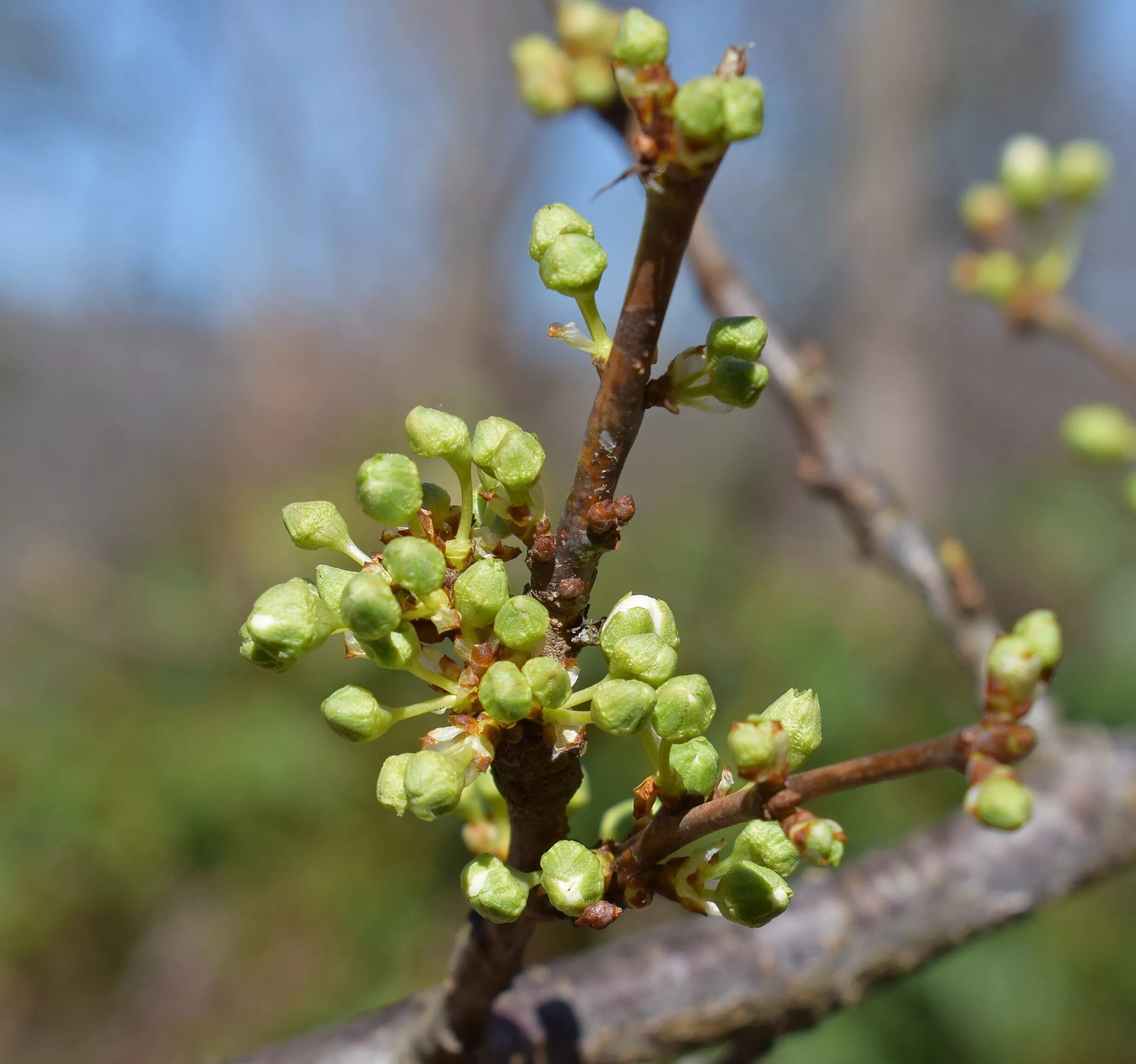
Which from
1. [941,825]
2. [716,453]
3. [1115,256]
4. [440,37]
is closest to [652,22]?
[941,825]

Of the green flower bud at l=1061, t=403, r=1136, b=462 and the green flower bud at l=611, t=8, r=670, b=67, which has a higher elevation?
the green flower bud at l=611, t=8, r=670, b=67

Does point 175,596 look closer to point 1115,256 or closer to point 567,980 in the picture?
point 567,980

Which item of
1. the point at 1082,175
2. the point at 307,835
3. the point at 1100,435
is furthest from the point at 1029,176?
the point at 307,835

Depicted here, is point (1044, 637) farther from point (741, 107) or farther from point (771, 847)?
point (741, 107)

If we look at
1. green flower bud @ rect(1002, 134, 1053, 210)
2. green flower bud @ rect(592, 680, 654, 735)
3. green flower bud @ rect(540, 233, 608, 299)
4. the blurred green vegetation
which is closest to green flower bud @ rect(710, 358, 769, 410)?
green flower bud @ rect(540, 233, 608, 299)

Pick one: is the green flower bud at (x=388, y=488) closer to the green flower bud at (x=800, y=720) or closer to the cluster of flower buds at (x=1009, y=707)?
the green flower bud at (x=800, y=720)

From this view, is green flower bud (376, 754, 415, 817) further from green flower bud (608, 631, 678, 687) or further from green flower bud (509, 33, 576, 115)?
green flower bud (509, 33, 576, 115)
